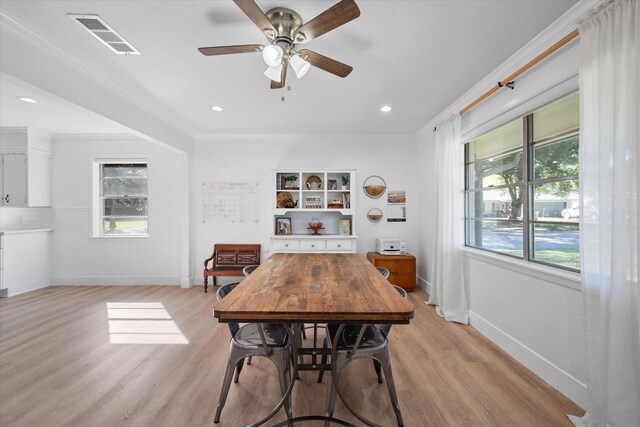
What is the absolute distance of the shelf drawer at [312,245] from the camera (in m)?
4.28

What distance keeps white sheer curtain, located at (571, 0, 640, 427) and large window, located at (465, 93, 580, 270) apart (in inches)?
15.9

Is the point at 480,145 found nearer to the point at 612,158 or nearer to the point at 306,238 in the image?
the point at 612,158

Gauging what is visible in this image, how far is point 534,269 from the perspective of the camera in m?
2.14

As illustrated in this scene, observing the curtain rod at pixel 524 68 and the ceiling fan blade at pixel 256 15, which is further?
the curtain rod at pixel 524 68

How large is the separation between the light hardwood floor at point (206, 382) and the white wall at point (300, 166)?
1796mm

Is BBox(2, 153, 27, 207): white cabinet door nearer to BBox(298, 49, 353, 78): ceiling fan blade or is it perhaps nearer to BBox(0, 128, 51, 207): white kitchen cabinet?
BBox(0, 128, 51, 207): white kitchen cabinet

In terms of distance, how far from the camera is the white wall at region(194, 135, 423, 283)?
4652 millimetres

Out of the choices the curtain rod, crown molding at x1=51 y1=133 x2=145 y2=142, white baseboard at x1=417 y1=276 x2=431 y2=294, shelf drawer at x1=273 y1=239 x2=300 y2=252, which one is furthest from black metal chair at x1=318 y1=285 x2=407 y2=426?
crown molding at x1=51 y1=133 x2=145 y2=142

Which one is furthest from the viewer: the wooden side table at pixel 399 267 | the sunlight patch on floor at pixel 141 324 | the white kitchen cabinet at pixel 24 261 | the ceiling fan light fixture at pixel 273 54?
the wooden side table at pixel 399 267

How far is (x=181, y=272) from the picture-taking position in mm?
4672

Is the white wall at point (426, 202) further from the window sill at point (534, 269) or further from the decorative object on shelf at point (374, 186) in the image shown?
the window sill at point (534, 269)

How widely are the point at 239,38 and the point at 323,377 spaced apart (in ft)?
8.54

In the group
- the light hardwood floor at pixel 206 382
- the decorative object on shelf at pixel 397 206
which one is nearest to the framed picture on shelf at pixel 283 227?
the decorative object on shelf at pixel 397 206

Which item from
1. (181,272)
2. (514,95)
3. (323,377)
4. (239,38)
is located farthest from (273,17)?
(181,272)
